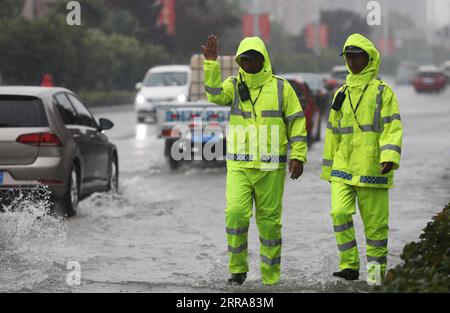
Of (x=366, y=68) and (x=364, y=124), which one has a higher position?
(x=366, y=68)

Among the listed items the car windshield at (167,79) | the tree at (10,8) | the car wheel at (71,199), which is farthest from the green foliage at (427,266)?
the tree at (10,8)

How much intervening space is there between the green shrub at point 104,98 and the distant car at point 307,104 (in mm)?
20261

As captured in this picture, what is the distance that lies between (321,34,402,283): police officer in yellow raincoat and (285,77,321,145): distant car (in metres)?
15.0

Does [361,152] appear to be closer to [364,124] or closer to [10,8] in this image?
[364,124]

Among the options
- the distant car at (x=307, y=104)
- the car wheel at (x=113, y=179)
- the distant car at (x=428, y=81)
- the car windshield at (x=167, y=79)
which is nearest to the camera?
the car wheel at (x=113, y=179)

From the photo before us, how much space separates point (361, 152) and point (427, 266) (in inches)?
86.6

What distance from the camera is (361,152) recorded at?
8547 millimetres

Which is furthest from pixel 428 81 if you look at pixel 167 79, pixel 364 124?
pixel 364 124

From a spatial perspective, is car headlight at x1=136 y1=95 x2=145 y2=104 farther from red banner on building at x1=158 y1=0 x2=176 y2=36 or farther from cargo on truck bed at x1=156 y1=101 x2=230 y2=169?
red banner on building at x1=158 y1=0 x2=176 y2=36

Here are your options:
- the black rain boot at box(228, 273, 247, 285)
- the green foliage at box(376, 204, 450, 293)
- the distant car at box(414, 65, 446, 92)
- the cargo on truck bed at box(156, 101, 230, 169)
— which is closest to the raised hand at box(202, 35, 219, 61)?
the black rain boot at box(228, 273, 247, 285)

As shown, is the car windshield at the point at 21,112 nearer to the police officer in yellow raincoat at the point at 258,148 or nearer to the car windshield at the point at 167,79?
the police officer in yellow raincoat at the point at 258,148

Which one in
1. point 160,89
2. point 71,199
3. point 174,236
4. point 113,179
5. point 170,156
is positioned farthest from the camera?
point 160,89

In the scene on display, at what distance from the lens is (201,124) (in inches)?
760

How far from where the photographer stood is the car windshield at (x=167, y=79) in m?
35.4
